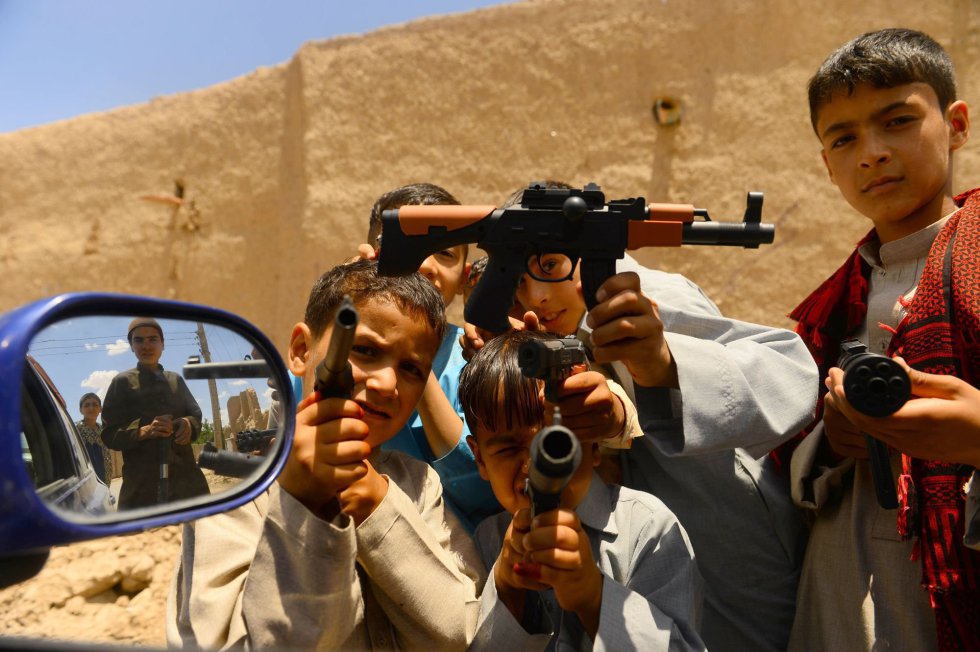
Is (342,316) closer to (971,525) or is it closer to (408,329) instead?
(408,329)

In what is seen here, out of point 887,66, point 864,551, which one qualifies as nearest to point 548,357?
point 864,551

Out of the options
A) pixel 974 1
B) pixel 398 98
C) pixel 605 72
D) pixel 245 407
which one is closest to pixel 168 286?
pixel 398 98

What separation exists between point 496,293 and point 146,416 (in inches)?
38.7

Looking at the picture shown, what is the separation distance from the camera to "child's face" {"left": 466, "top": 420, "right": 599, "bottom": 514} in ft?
5.91

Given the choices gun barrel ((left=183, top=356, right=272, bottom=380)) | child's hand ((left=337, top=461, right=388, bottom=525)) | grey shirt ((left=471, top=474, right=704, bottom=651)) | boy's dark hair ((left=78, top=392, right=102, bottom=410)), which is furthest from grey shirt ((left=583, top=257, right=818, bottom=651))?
boy's dark hair ((left=78, top=392, right=102, bottom=410))

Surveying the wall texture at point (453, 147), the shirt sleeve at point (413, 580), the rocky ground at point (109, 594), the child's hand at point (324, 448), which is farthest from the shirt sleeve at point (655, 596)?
the wall texture at point (453, 147)

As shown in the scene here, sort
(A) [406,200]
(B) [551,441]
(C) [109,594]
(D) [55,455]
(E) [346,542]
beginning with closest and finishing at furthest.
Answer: (D) [55,455] → (B) [551,441] → (E) [346,542] → (A) [406,200] → (C) [109,594]

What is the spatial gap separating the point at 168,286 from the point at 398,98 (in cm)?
368

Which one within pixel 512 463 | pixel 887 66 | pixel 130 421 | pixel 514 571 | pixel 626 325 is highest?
pixel 887 66

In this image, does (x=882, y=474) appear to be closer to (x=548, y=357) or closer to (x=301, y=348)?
(x=548, y=357)

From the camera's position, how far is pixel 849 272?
2180 millimetres

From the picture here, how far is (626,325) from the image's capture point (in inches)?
63.7

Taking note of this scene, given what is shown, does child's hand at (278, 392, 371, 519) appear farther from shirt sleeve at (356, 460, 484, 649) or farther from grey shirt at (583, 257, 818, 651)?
grey shirt at (583, 257, 818, 651)

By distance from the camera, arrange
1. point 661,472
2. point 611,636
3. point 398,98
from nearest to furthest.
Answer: point 611,636 < point 661,472 < point 398,98
